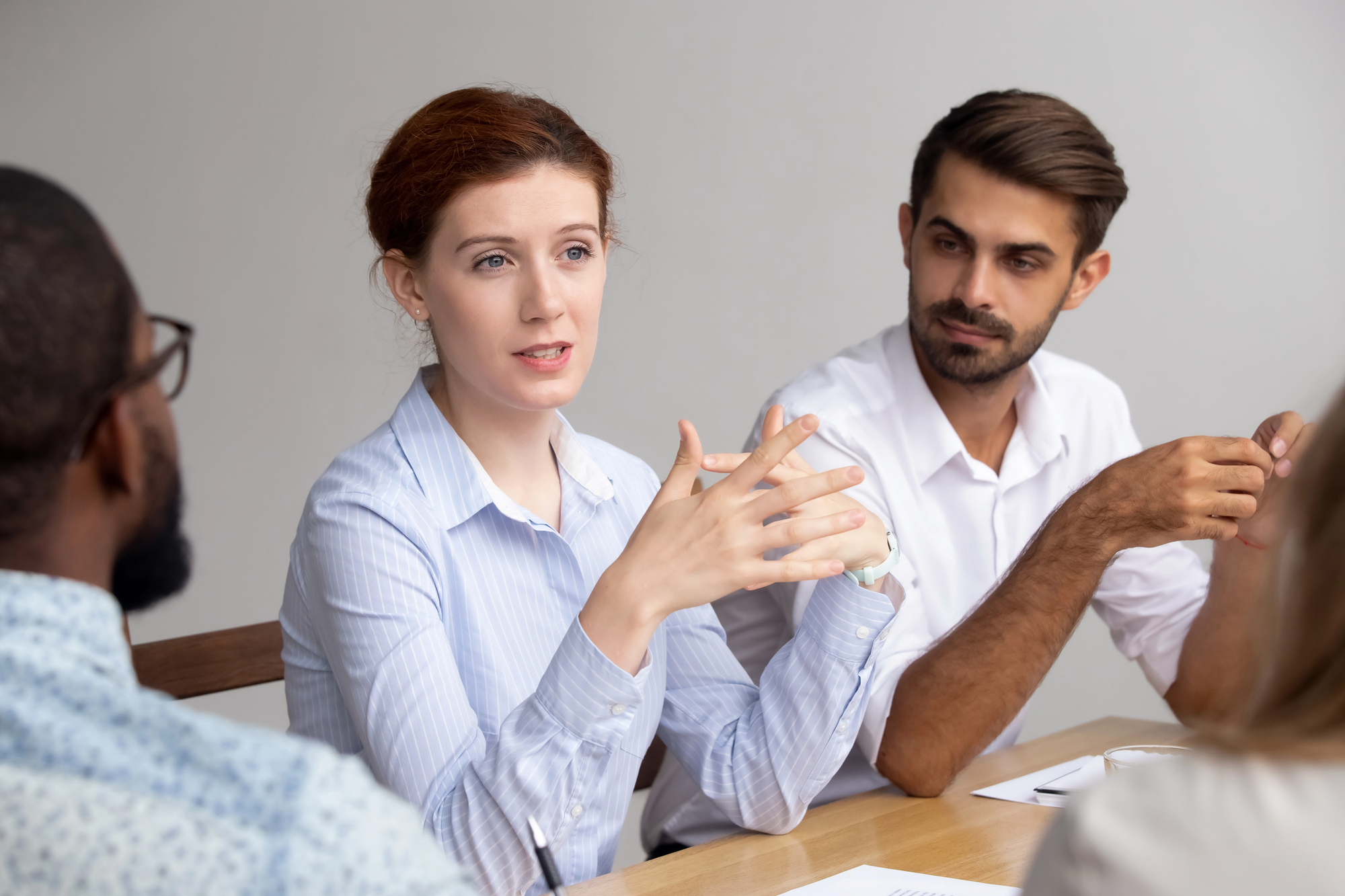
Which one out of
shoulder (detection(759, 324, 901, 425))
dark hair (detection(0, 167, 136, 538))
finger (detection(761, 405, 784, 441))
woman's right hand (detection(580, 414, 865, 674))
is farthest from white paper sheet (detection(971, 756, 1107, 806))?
dark hair (detection(0, 167, 136, 538))

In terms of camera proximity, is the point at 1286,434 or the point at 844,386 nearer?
the point at 1286,434

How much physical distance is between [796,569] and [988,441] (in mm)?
895

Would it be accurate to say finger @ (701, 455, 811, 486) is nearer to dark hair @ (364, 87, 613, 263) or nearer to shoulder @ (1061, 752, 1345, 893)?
dark hair @ (364, 87, 613, 263)

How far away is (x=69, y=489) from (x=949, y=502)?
144 cm

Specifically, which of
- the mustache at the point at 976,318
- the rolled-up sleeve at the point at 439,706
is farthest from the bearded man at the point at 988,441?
the rolled-up sleeve at the point at 439,706

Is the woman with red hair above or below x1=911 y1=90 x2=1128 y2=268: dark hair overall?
below

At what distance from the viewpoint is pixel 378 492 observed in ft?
3.85

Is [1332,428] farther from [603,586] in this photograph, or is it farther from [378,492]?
[378,492]

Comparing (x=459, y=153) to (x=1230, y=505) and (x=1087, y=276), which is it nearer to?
(x=1230, y=505)

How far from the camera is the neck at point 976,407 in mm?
1838

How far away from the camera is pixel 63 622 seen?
1.76 feet

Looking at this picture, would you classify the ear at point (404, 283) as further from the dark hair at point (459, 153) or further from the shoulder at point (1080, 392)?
the shoulder at point (1080, 392)

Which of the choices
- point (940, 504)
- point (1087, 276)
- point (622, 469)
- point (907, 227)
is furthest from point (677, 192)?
point (622, 469)

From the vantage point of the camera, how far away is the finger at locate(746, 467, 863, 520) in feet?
3.51
